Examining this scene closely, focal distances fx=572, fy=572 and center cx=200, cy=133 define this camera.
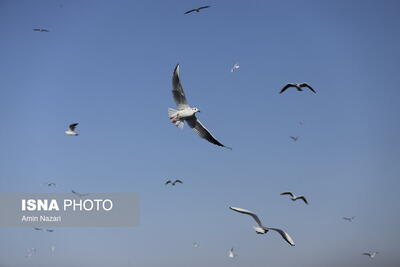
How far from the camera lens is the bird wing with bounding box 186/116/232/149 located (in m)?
22.5

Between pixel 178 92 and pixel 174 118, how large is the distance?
3.61 feet

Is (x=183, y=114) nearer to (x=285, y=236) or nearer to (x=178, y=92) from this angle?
(x=178, y=92)

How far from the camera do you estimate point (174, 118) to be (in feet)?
72.8

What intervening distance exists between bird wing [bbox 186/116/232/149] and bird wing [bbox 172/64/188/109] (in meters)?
0.76

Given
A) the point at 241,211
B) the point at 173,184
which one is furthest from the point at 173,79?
the point at 173,184

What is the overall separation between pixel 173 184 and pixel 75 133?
1176cm

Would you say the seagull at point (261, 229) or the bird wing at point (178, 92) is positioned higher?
the bird wing at point (178, 92)

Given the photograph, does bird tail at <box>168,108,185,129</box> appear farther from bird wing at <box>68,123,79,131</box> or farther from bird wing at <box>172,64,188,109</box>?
bird wing at <box>68,123,79,131</box>

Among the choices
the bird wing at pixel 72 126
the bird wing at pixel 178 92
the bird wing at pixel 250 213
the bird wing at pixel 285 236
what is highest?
the bird wing at pixel 72 126

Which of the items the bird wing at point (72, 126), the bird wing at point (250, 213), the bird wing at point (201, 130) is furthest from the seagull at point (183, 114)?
the bird wing at point (72, 126)

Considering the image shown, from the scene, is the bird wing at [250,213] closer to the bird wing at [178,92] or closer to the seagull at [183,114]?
the seagull at [183,114]

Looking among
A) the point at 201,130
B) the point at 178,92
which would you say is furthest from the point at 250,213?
the point at 178,92

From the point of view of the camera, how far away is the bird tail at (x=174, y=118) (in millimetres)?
22141

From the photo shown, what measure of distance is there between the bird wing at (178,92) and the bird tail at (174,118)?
11.9 inches
